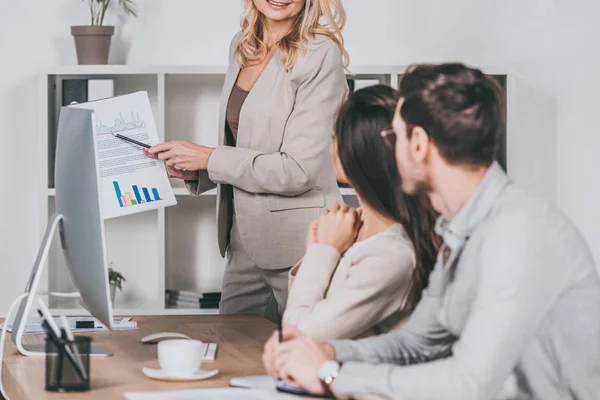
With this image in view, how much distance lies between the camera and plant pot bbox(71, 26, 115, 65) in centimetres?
367

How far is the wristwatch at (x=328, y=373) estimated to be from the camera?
4.42ft

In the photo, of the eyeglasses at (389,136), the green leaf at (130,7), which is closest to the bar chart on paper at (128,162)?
the eyeglasses at (389,136)

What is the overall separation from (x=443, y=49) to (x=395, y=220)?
234cm

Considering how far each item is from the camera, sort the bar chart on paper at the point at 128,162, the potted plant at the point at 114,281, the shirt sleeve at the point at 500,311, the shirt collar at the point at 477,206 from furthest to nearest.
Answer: the potted plant at the point at 114,281
the bar chart on paper at the point at 128,162
the shirt collar at the point at 477,206
the shirt sleeve at the point at 500,311

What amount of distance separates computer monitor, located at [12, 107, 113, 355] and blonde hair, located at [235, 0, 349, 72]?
0.82 m

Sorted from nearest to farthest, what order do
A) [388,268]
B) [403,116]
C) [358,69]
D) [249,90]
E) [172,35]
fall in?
[403,116] → [388,268] → [249,90] → [358,69] → [172,35]

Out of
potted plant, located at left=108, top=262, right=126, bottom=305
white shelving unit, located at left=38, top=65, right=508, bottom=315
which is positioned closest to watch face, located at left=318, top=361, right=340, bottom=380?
white shelving unit, located at left=38, top=65, right=508, bottom=315

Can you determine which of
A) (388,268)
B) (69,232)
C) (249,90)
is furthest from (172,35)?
(388,268)

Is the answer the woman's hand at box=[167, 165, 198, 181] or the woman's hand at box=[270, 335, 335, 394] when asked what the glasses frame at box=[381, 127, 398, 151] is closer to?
the woman's hand at box=[270, 335, 335, 394]

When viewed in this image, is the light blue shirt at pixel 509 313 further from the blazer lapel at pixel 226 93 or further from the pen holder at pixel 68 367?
the blazer lapel at pixel 226 93

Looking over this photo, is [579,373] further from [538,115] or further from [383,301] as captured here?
[538,115]

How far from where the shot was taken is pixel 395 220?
1.78 meters

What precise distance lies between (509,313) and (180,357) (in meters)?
0.61

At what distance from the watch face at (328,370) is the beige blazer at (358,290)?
0.81 ft
